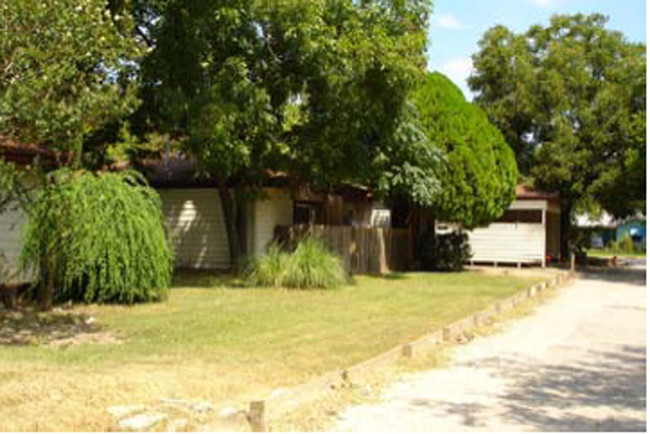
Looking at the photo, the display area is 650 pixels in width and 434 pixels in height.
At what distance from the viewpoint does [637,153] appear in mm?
25781

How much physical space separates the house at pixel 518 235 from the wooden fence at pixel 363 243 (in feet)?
18.5

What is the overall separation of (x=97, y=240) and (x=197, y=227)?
10.0m

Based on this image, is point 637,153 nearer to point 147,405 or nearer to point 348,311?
point 348,311

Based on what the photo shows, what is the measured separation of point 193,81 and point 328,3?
3.46 meters

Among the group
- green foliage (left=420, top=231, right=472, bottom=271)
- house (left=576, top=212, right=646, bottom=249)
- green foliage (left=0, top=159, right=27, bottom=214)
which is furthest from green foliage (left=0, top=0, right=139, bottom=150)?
house (left=576, top=212, right=646, bottom=249)

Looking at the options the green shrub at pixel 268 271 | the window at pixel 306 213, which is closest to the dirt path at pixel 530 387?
the green shrub at pixel 268 271

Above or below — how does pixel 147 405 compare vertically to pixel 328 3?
below

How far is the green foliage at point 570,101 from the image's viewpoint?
1231 inches

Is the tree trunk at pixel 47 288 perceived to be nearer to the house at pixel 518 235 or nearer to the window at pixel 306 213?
the window at pixel 306 213

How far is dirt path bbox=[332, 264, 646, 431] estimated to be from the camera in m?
6.60


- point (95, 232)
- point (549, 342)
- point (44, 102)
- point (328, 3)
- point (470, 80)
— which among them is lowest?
point (549, 342)

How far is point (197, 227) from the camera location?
22.9 m

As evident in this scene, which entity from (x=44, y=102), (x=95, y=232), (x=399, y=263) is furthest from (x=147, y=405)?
(x=399, y=263)

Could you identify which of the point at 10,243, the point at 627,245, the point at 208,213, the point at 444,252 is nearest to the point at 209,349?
the point at 10,243
